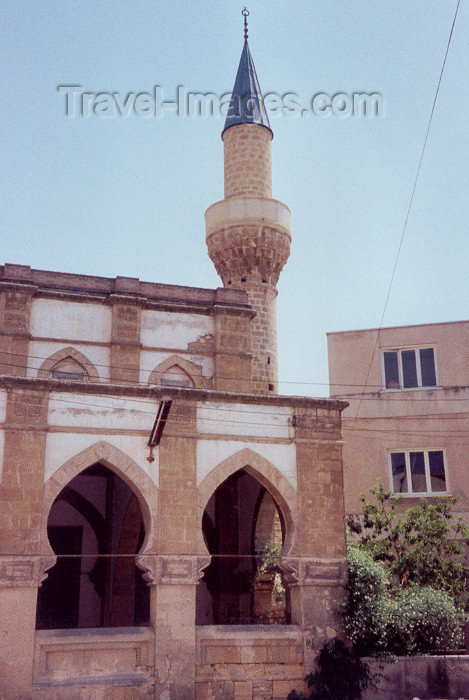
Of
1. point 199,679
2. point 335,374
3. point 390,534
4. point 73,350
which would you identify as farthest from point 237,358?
point 199,679

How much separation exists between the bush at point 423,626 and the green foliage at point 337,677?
961 mm

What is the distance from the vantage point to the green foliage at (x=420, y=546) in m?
17.7

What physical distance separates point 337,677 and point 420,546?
4.92 metres

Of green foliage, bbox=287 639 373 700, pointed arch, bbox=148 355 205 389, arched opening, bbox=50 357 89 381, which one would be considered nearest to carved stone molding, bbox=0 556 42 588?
green foliage, bbox=287 639 373 700

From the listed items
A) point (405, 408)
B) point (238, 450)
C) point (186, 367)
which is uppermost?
point (186, 367)

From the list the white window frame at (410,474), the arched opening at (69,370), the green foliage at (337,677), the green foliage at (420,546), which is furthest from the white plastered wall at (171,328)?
the green foliage at (337,677)

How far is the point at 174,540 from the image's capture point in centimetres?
1429

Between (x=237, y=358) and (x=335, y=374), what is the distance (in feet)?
9.70

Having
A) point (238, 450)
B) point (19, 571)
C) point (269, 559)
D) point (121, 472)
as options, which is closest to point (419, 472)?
point (269, 559)

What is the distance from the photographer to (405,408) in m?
22.3

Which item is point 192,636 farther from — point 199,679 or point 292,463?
point 292,463

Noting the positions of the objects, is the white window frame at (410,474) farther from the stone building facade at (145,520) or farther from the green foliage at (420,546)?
the stone building facade at (145,520)

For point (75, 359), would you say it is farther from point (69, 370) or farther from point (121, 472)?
point (121, 472)

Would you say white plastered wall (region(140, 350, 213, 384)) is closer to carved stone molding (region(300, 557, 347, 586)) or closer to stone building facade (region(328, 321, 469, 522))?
stone building facade (region(328, 321, 469, 522))
